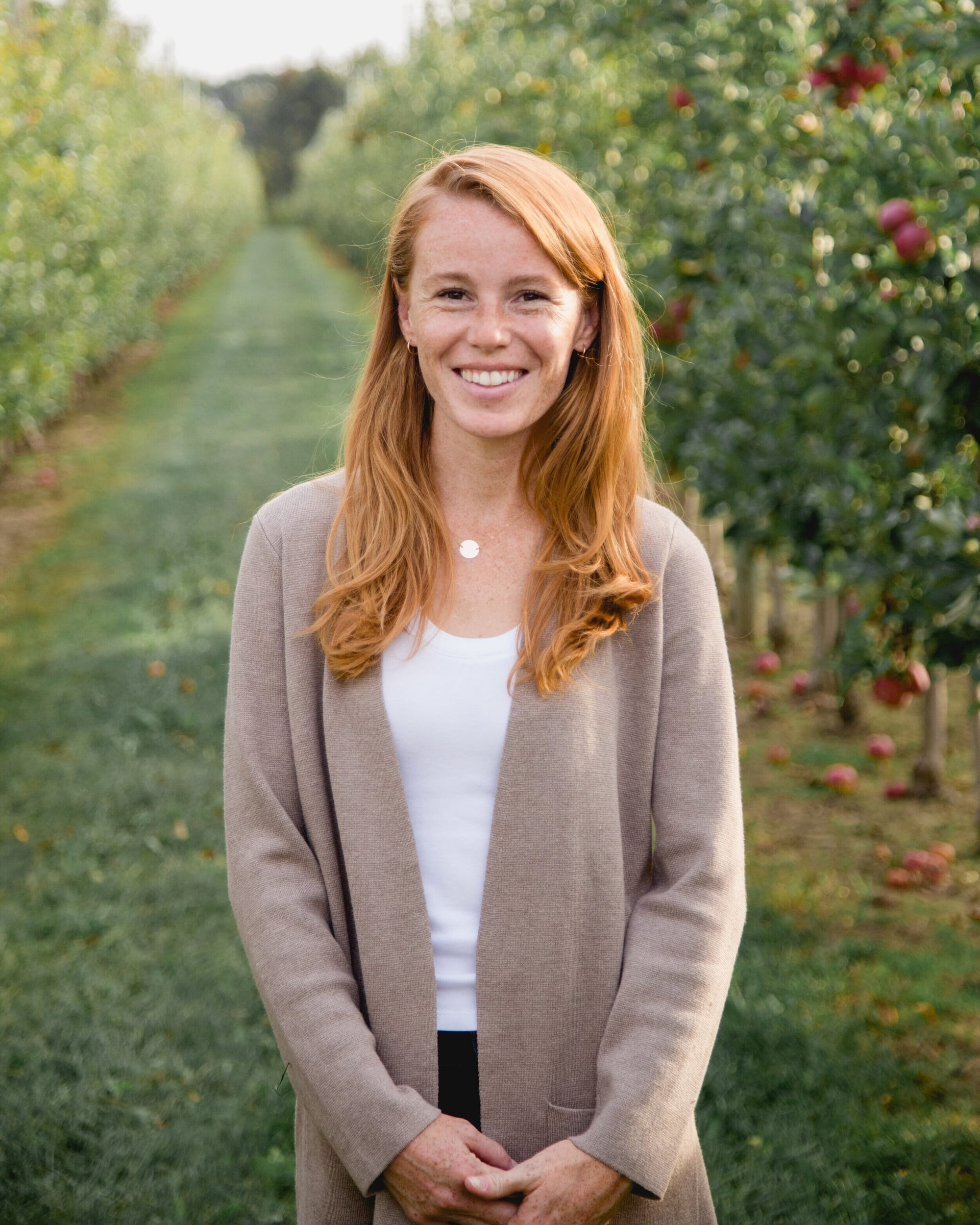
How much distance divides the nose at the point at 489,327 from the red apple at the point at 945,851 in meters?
3.05

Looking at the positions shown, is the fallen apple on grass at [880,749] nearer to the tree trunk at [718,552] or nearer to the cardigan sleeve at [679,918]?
the tree trunk at [718,552]

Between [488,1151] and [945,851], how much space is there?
2945 millimetres

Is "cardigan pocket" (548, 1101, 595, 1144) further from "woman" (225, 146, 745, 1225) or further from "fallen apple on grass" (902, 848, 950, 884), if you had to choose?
"fallen apple on grass" (902, 848, 950, 884)

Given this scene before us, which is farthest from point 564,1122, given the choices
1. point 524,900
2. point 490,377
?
point 490,377

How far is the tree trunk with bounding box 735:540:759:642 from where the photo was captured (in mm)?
5836

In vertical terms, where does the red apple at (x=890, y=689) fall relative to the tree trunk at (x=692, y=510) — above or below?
above

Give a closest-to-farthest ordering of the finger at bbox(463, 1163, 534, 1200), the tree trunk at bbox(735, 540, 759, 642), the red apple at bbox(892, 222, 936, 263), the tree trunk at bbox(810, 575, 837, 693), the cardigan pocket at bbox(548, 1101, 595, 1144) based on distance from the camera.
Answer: the finger at bbox(463, 1163, 534, 1200) → the cardigan pocket at bbox(548, 1101, 595, 1144) → the red apple at bbox(892, 222, 936, 263) → the tree trunk at bbox(810, 575, 837, 693) → the tree trunk at bbox(735, 540, 759, 642)

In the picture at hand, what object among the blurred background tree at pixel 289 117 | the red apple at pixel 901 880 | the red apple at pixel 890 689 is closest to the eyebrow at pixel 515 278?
the red apple at pixel 890 689

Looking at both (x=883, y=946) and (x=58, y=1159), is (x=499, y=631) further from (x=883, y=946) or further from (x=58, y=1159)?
(x=883, y=946)

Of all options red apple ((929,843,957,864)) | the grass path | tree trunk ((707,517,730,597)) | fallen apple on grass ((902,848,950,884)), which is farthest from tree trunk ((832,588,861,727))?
the grass path

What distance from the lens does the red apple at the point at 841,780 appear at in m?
4.38

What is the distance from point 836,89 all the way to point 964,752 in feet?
8.92

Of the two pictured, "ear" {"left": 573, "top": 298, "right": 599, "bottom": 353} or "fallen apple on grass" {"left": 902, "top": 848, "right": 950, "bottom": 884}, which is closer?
"ear" {"left": 573, "top": 298, "right": 599, "bottom": 353}

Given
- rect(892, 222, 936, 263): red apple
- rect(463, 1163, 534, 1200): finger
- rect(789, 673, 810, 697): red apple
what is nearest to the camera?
rect(463, 1163, 534, 1200): finger
